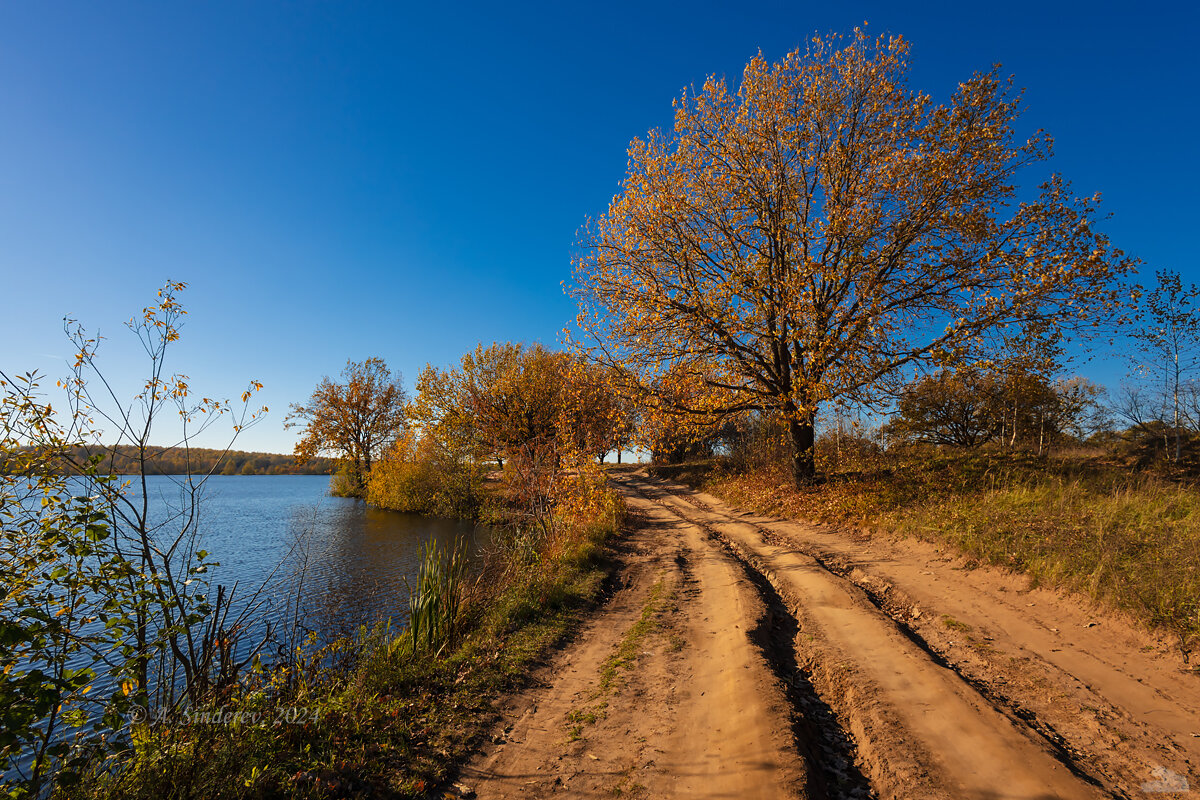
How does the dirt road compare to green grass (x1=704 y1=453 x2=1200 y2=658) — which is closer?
the dirt road

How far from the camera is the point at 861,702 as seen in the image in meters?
4.96

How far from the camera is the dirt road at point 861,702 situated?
3.93 m

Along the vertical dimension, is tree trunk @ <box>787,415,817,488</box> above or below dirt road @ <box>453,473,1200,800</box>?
above

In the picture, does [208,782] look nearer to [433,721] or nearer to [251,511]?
[433,721]

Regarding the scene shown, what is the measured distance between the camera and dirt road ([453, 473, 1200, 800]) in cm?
393

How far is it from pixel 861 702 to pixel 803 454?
11493 mm

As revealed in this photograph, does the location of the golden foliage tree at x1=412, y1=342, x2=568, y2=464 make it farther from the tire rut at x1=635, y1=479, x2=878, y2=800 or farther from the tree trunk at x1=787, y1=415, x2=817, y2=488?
the tire rut at x1=635, y1=479, x2=878, y2=800

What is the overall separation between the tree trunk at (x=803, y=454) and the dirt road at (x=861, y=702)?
286 inches

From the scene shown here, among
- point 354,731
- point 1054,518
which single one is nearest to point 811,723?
point 354,731

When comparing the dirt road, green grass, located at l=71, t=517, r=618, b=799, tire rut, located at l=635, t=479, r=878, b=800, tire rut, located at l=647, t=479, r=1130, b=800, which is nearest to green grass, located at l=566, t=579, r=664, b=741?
the dirt road

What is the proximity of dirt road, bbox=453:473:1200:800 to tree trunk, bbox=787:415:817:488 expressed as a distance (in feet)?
23.8

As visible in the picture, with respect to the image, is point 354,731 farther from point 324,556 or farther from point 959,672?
point 324,556

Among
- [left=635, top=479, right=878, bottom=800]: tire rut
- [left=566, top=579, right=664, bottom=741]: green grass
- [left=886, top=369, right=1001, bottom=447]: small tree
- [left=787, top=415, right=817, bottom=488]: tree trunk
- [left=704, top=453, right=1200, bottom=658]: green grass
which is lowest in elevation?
[left=566, top=579, right=664, bottom=741]: green grass

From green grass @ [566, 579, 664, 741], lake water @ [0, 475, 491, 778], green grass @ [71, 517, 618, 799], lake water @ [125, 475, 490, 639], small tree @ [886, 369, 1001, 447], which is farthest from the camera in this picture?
small tree @ [886, 369, 1001, 447]
